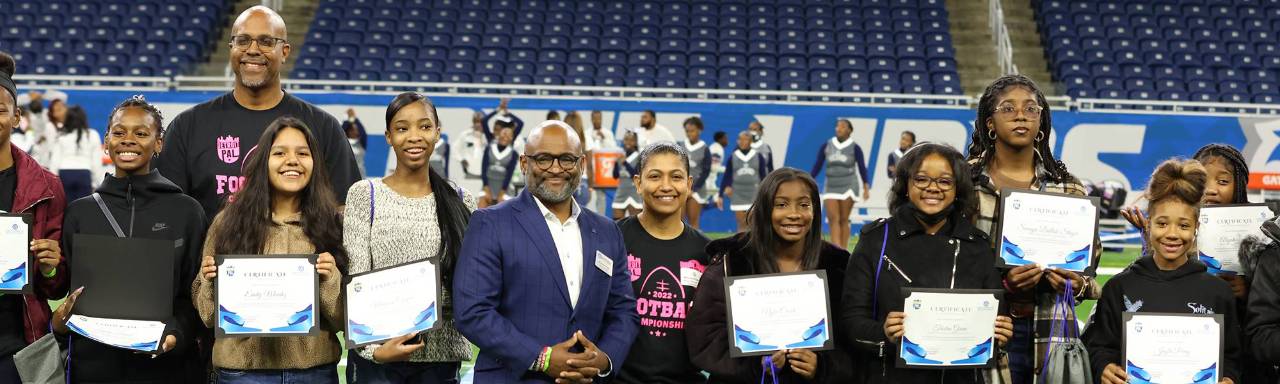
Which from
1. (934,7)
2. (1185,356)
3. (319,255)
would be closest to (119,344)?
(319,255)

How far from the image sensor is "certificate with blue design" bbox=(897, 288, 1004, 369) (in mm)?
3654

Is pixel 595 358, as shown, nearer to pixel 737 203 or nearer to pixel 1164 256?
pixel 1164 256

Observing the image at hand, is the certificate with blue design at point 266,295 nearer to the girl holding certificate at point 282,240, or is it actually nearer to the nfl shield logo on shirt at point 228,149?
the girl holding certificate at point 282,240

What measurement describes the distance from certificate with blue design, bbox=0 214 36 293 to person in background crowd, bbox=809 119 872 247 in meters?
10.1

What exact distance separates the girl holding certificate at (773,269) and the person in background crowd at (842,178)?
908cm

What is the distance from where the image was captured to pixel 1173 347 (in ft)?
12.3

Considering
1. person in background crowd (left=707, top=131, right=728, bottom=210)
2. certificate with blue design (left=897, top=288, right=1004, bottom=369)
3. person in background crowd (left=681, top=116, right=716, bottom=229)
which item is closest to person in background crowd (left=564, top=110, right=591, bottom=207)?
person in background crowd (left=681, top=116, right=716, bottom=229)

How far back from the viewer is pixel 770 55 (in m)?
18.3

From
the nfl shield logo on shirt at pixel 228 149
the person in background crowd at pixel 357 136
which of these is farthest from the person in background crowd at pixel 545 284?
the person in background crowd at pixel 357 136

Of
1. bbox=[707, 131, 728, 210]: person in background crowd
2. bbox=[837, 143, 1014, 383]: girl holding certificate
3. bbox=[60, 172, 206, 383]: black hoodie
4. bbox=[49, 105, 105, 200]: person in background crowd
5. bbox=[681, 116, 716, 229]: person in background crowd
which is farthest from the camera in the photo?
bbox=[707, 131, 728, 210]: person in background crowd

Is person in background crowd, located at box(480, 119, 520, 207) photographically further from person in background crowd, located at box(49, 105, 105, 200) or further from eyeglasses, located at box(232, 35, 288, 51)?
eyeglasses, located at box(232, 35, 288, 51)

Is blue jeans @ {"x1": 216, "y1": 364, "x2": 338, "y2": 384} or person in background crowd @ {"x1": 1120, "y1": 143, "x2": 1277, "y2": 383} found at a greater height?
person in background crowd @ {"x1": 1120, "y1": 143, "x2": 1277, "y2": 383}

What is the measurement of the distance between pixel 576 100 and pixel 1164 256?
1209 centimetres

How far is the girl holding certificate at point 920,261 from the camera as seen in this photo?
3787 mm
